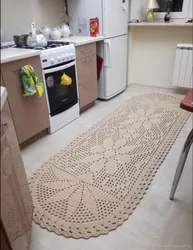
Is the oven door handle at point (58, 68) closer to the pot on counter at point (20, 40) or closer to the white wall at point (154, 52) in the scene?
Result: the pot on counter at point (20, 40)

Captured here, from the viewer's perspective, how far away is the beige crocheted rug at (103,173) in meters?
1.34

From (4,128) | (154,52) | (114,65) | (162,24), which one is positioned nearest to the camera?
(4,128)

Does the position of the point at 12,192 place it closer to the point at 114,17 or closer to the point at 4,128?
the point at 4,128

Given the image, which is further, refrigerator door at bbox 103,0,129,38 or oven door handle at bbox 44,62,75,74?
refrigerator door at bbox 103,0,129,38

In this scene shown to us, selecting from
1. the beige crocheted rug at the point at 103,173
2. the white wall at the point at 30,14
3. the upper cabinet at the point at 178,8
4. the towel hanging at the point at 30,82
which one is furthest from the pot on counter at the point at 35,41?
the upper cabinet at the point at 178,8

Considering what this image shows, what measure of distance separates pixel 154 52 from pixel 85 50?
4.44 ft

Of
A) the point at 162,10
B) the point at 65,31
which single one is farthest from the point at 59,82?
the point at 162,10

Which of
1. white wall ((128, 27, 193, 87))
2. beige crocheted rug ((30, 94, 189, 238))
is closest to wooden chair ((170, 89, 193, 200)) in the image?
beige crocheted rug ((30, 94, 189, 238))

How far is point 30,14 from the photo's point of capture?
2.44 meters

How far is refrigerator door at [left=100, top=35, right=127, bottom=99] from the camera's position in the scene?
110 inches

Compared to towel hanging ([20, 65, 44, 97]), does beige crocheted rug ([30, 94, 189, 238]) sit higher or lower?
lower

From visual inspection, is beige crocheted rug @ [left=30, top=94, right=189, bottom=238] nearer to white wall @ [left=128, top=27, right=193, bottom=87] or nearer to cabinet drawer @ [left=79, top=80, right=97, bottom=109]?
cabinet drawer @ [left=79, top=80, right=97, bottom=109]

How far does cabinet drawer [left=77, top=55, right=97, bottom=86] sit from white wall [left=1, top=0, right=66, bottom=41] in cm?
69

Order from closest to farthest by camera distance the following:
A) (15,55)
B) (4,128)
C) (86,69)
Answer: (4,128)
(15,55)
(86,69)
